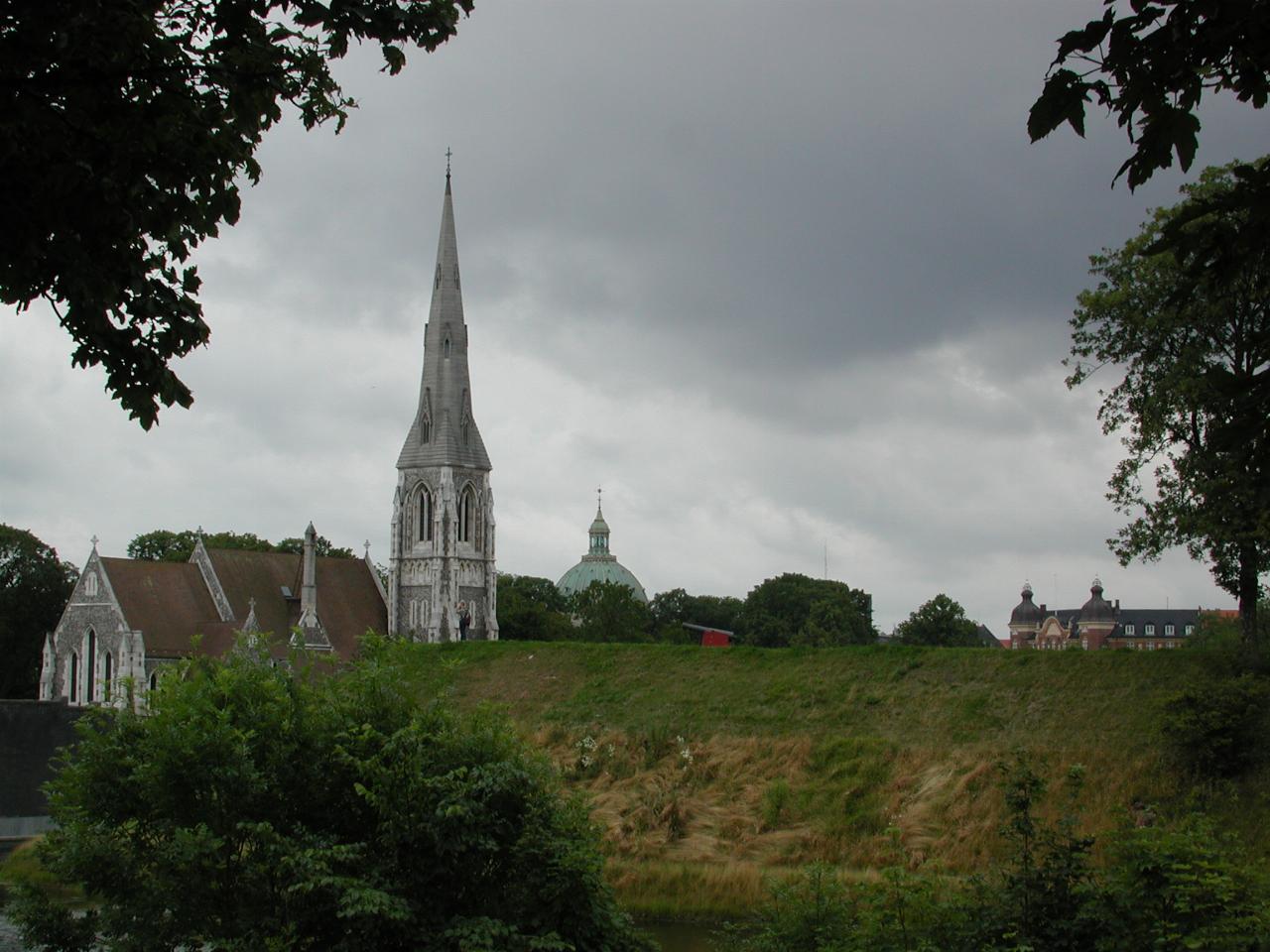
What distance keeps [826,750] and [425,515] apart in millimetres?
62144

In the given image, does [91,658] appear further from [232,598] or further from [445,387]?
[445,387]

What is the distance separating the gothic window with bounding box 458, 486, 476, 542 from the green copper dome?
64.4m

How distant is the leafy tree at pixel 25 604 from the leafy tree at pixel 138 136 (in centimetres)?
7104

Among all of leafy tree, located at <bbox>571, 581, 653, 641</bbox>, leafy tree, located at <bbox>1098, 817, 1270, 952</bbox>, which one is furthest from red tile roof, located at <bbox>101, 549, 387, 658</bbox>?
leafy tree, located at <bbox>1098, 817, 1270, 952</bbox>

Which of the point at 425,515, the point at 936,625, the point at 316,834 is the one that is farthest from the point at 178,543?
the point at 316,834

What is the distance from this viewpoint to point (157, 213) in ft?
33.3

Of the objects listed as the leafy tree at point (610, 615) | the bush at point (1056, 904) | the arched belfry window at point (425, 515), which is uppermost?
the arched belfry window at point (425, 515)

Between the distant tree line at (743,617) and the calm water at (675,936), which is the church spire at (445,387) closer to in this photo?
the distant tree line at (743,617)

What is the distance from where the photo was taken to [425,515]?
9238cm

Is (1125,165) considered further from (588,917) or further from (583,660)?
(583,660)

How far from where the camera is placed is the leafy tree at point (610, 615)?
8456 centimetres

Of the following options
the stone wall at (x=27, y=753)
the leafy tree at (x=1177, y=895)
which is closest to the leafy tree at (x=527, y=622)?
the stone wall at (x=27, y=753)

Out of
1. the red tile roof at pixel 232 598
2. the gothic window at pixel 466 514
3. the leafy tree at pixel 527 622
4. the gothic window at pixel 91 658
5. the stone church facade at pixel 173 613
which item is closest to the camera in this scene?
the stone church facade at pixel 173 613

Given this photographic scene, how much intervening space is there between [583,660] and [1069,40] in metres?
37.9
